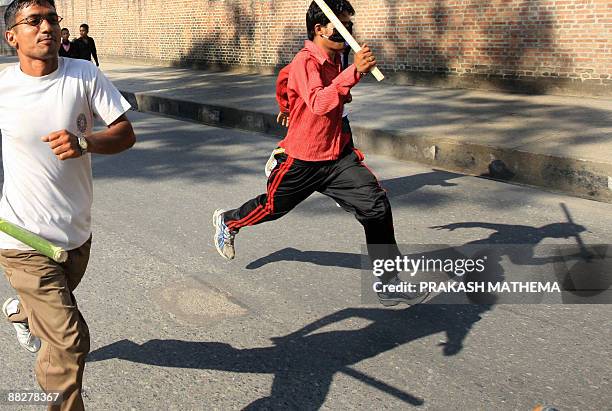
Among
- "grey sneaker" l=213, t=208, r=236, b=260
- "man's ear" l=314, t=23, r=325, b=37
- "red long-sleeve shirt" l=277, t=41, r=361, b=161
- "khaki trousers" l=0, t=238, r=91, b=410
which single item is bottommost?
"grey sneaker" l=213, t=208, r=236, b=260

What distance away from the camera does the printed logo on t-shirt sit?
2950mm

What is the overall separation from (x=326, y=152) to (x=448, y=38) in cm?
978

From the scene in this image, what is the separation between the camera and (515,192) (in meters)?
7.12

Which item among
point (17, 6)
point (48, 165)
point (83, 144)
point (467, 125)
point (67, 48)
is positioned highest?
point (17, 6)

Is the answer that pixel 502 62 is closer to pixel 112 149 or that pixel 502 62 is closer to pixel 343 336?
pixel 343 336

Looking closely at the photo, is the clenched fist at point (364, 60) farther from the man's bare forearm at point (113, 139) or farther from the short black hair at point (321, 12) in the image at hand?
the man's bare forearm at point (113, 139)

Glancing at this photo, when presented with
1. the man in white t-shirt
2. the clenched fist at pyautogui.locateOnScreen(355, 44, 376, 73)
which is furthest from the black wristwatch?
the clenched fist at pyautogui.locateOnScreen(355, 44, 376, 73)

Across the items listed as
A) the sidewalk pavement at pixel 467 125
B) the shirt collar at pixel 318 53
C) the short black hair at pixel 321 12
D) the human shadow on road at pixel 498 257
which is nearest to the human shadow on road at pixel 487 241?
the human shadow on road at pixel 498 257

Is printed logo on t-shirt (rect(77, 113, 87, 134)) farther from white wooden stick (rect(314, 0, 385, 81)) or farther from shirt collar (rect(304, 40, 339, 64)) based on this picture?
shirt collar (rect(304, 40, 339, 64))

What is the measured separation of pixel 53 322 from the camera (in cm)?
283

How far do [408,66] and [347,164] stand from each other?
10.4 m

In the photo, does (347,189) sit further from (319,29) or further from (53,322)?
(53,322)

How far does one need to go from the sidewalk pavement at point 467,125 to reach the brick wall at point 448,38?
1.46 feet

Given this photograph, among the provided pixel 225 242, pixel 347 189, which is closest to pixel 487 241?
pixel 347 189
